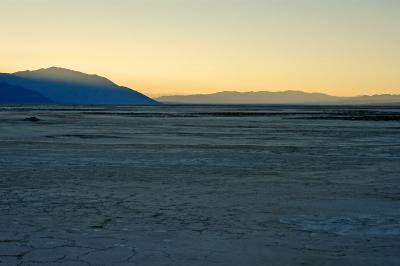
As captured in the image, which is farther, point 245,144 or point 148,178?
point 245,144

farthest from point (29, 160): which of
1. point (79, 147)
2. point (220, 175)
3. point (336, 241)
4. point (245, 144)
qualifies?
point (336, 241)

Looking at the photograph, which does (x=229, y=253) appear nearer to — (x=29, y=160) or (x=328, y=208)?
(x=328, y=208)

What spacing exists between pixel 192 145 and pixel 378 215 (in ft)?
50.1

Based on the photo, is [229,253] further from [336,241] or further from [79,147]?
[79,147]

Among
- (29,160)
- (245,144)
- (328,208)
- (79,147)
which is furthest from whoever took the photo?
(245,144)

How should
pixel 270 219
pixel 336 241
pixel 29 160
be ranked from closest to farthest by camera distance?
1. pixel 336 241
2. pixel 270 219
3. pixel 29 160

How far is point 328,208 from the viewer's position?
396 inches

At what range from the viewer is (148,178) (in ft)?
45.5

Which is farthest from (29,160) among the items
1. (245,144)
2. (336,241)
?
(336,241)

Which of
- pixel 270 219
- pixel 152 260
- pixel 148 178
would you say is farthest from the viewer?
pixel 148 178

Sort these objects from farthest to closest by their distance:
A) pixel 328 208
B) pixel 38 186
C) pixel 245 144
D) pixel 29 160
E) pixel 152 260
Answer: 1. pixel 245 144
2. pixel 29 160
3. pixel 38 186
4. pixel 328 208
5. pixel 152 260

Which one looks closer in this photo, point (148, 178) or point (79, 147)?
point (148, 178)

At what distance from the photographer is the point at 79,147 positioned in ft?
74.7

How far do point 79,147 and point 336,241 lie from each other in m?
16.8
